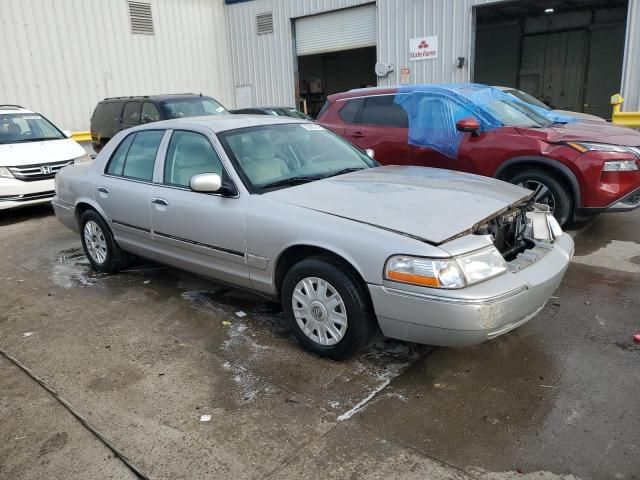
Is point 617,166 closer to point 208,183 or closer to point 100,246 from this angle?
point 208,183

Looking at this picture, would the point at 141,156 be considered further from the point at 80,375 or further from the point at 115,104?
the point at 115,104

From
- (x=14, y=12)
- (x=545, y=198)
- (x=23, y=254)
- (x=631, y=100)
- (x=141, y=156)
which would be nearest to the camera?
(x=141, y=156)

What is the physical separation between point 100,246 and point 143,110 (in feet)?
19.6

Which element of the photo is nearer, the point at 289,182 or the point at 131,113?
the point at 289,182

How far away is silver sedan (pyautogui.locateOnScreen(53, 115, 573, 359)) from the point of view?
2.97 m

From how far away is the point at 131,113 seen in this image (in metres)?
10.9

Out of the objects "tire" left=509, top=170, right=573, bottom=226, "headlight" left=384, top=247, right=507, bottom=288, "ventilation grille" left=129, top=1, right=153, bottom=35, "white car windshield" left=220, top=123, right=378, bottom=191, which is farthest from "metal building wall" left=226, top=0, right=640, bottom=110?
"headlight" left=384, top=247, right=507, bottom=288

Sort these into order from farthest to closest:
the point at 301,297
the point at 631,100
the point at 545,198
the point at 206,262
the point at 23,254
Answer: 1. the point at 631,100
2. the point at 23,254
3. the point at 545,198
4. the point at 206,262
5. the point at 301,297

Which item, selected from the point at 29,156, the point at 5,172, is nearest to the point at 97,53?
the point at 29,156

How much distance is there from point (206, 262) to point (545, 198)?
379 cm

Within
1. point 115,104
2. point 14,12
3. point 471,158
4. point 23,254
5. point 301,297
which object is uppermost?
point 14,12

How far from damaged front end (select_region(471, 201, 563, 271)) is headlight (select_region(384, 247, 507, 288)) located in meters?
0.20

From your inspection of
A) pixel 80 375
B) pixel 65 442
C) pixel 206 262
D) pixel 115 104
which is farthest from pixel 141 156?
pixel 115 104

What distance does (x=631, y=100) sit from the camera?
11000 mm
